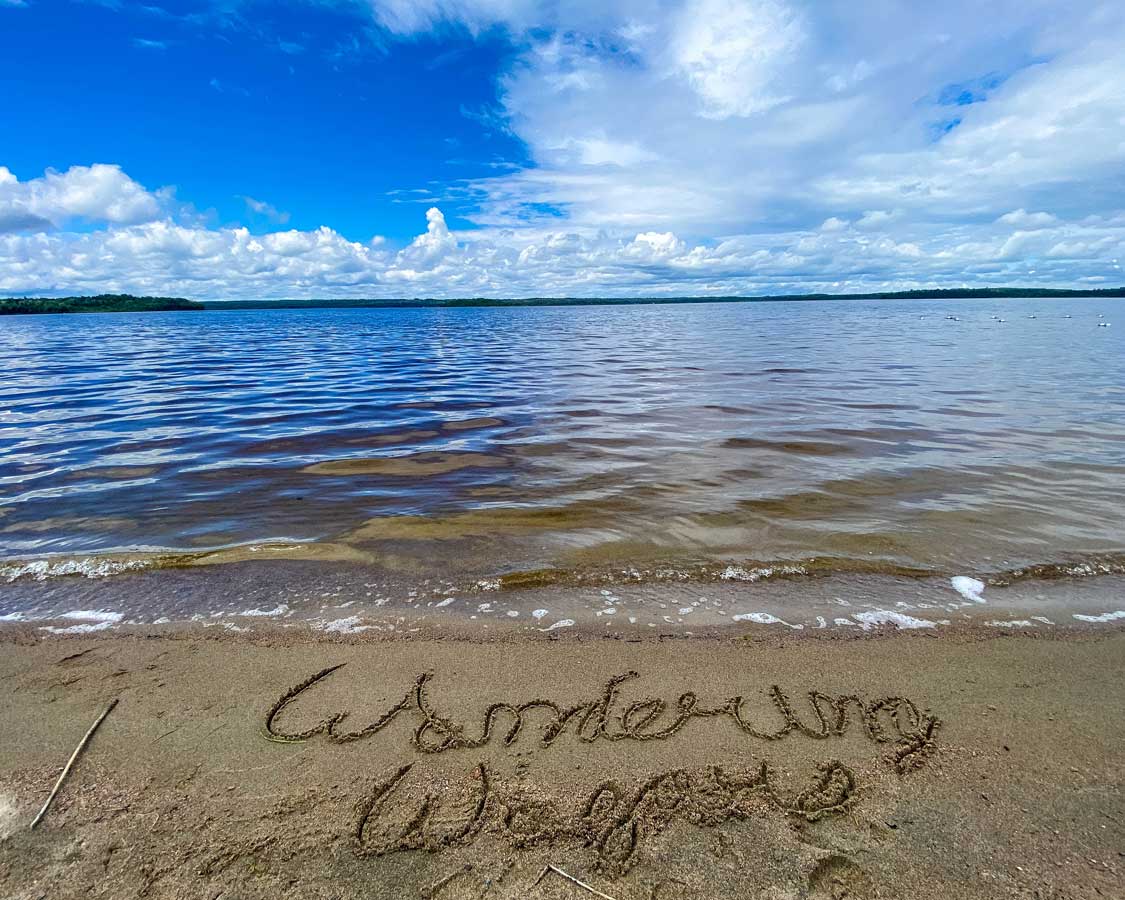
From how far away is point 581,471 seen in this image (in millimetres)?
9445

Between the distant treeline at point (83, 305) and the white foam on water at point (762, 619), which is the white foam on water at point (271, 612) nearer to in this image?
the white foam on water at point (762, 619)

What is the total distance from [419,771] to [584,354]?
30394 mm

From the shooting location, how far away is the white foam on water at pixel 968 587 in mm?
5077

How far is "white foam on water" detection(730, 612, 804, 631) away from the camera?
462cm

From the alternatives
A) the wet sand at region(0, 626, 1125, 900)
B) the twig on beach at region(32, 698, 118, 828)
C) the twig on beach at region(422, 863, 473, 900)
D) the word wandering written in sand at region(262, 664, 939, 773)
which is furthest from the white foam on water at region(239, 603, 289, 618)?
the twig on beach at region(422, 863, 473, 900)

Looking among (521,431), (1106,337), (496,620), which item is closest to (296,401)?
(521,431)

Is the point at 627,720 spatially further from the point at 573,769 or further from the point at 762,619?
the point at 762,619

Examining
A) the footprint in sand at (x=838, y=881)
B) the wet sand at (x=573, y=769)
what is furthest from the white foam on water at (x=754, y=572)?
the footprint in sand at (x=838, y=881)

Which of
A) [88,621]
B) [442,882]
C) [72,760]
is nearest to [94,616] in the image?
[88,621]

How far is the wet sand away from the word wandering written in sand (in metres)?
0.02

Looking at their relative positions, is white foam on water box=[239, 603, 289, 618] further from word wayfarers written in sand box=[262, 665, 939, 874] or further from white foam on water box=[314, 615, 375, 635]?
word wayfarers written in sand box=[262, 665, 939, 874]

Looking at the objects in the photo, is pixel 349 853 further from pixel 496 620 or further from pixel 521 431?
pixel 521 431

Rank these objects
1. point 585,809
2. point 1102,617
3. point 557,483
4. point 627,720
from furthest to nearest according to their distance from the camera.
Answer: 1. point 557,483
2. point 1102,617
3. point 627,720
4. point 585,809

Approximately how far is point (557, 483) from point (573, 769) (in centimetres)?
588
